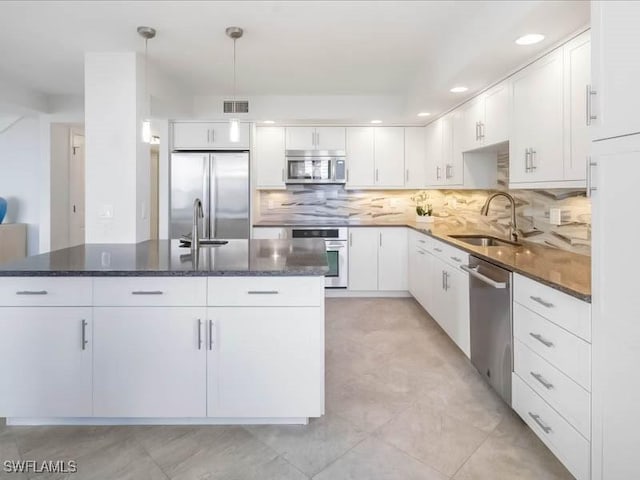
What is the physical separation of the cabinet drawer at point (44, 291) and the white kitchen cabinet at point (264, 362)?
0.67 metres

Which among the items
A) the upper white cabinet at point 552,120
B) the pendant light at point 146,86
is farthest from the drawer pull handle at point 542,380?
the pendant light at point 146,86

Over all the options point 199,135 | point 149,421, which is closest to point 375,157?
point 199,135

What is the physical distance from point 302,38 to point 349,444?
2.82m

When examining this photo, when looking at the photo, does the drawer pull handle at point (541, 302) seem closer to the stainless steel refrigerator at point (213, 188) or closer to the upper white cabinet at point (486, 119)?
the upper white cabinet at point (486, 119)

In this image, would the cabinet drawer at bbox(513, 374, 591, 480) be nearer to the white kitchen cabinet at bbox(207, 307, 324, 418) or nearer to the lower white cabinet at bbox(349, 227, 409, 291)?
the white kitchen cabinet at bbox(207, 307, 324, 418)

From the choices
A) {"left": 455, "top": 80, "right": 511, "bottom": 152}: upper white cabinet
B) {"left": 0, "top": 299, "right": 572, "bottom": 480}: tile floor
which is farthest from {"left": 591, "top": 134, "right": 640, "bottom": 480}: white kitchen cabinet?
{"left": 455, "top": 80, "right": 511, "bottom": 152}: upper white cabinet

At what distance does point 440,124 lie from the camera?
471 cm

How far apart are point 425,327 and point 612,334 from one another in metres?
2.64

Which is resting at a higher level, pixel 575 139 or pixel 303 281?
pixel 575 139

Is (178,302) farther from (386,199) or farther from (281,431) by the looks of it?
(386,199)

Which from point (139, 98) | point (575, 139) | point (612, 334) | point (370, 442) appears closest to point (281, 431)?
point (370, 442)

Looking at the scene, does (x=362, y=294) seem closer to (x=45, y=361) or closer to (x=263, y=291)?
(x=263, y=291)

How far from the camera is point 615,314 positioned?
57.4 inches

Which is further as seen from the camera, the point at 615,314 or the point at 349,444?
the point at 349,444
